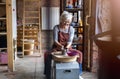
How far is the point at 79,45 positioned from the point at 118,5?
4643 mm

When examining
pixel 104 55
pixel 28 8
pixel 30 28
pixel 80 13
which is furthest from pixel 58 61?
pixel 28 8

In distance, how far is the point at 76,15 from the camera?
5.31 meters

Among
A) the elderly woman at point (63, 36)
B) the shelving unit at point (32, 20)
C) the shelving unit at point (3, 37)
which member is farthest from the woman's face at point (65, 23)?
the shelving unit at point (32, 20)

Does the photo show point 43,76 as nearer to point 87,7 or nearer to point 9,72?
point 9,72

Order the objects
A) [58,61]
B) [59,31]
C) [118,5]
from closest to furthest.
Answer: [118,5] < [58,61] < [59,31]

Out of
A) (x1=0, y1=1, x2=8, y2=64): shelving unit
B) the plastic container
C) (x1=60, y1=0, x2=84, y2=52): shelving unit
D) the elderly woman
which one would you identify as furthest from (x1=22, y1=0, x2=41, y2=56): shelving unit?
the elderly woman

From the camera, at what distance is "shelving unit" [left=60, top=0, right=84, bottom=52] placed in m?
5.24

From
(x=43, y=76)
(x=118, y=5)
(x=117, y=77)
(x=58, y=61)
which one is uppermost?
(x=118, y=5)

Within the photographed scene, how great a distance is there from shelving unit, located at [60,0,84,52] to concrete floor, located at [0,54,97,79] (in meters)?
0.72

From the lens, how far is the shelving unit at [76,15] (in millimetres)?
5236

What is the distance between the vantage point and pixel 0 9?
17.6 ft

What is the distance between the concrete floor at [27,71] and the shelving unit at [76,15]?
0.72 meters

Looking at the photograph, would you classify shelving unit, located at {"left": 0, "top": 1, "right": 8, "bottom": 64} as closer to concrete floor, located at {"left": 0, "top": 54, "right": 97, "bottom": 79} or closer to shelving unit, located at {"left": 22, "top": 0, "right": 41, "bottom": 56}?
concrete floor, located at {"left": 0, "top": 54, "right": 97, "bottom": 79}

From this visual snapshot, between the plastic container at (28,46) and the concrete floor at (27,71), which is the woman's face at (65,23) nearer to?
the concrete floor at (27,71)
